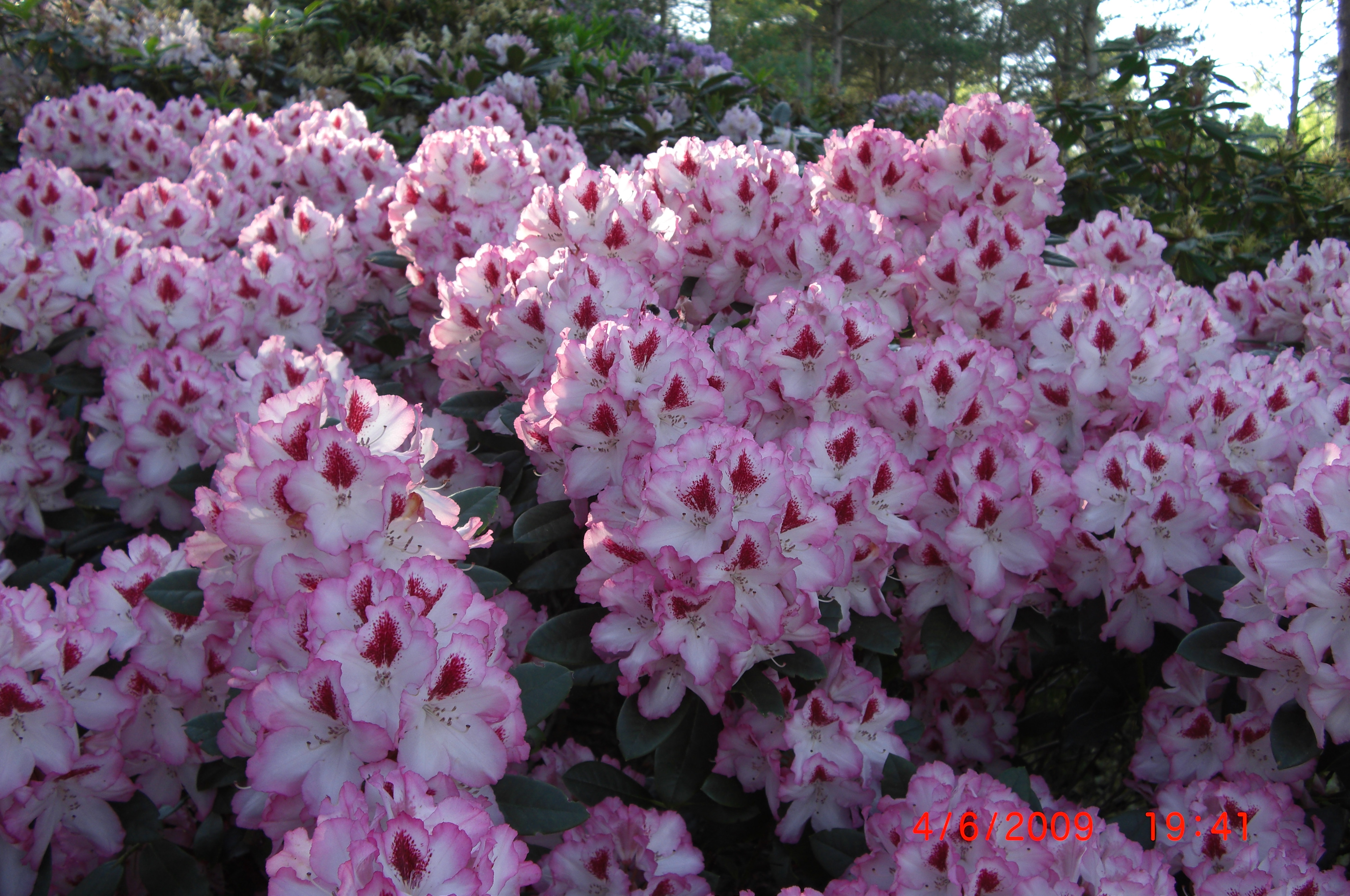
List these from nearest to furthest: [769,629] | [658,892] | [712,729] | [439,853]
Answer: [439,853] < [769,629] < [658,892] < [712,729]

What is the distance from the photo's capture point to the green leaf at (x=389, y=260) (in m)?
2.26

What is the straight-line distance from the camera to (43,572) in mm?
1614

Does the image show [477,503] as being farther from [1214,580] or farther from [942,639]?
[1214,580]

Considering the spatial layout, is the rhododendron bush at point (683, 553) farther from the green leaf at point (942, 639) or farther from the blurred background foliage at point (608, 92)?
the blurred background foliage at point (608, 92)

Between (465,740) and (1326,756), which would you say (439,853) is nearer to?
(465,740)

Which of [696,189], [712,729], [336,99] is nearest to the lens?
[712,729]

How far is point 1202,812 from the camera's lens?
1283mm

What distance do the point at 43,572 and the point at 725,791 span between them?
1.31 m

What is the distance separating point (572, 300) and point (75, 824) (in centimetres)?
104

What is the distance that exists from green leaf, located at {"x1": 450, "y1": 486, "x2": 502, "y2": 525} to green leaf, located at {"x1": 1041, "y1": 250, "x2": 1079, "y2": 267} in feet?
4.86

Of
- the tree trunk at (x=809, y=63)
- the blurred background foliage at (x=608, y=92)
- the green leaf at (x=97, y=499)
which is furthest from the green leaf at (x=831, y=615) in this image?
the tree trunk at (x=809, y=63)

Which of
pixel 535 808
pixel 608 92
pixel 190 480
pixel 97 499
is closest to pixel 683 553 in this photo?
pixel 535 808

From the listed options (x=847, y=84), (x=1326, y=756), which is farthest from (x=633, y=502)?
(x=847, y=84)

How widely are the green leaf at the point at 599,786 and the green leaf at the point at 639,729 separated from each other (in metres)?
0.16
